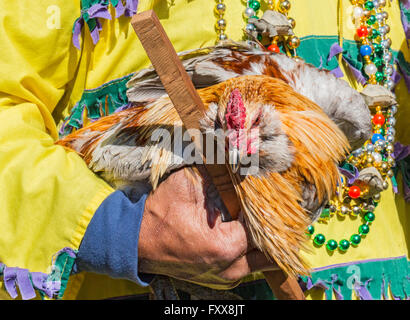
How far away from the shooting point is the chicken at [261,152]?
2.94ft

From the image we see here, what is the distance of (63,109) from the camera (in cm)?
125

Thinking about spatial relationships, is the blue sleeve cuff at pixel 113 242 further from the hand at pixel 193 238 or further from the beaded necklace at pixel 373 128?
the beaded necklace at pixel 373 128

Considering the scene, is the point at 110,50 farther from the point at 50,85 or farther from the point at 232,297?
the point at 232,297

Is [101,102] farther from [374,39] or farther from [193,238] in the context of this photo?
[374,39]

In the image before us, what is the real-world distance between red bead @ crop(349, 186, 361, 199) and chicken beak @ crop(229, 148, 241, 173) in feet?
1.65

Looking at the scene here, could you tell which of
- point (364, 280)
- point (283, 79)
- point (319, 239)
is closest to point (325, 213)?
point (319, 239)

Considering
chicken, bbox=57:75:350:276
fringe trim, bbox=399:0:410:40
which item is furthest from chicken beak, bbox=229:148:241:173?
fringe trim, bbox=399:0:410:40

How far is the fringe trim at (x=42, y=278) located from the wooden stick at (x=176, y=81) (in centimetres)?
32

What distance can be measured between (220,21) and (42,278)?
70 centimetres

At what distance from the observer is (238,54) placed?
111 centimetres

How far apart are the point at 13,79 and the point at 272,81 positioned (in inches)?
21.6

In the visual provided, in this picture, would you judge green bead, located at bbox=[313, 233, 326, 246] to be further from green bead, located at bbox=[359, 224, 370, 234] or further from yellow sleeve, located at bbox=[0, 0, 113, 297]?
yellow sleeve, located at bbox=[0, 0, 113, 297]

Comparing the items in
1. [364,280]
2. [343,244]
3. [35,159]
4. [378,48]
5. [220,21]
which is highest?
[220,21]

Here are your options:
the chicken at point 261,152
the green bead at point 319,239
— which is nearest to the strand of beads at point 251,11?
the chicken at point 261,152
